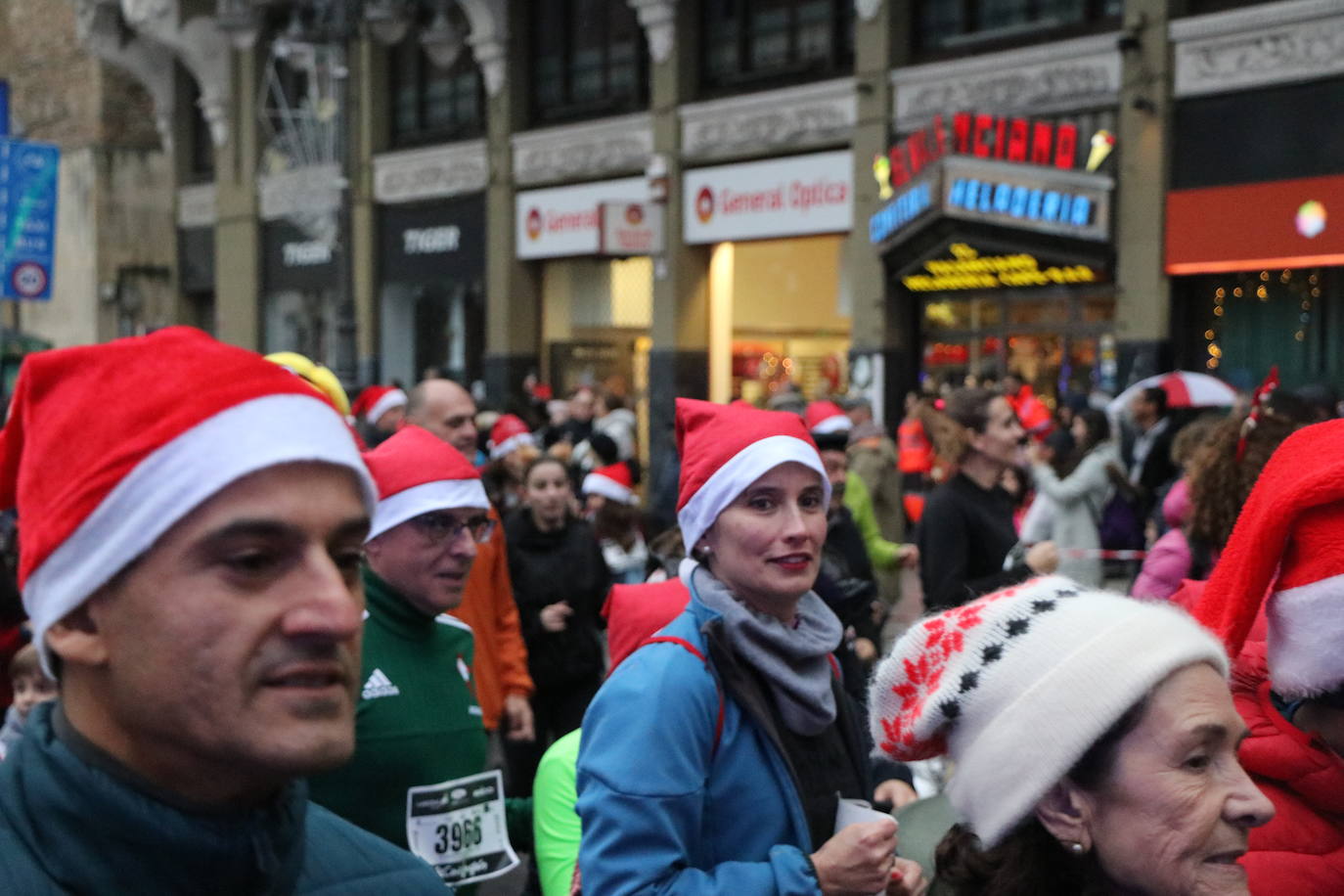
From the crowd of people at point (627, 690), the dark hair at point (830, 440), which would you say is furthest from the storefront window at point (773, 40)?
the crowd of people at point (627, 690)

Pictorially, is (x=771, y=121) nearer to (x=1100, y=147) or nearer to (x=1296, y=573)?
(x=1100, y=147)

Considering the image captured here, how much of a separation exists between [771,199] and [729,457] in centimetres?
1638

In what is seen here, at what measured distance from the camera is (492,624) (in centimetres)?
610

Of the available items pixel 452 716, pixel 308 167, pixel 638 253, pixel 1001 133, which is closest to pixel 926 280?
pixel 1001 133

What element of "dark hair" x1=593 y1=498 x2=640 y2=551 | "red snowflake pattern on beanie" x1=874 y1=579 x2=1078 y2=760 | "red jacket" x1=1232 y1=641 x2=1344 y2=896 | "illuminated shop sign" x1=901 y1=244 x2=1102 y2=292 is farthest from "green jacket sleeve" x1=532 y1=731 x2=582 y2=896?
"illuminated shop sign" x1=901 y1=244 x2=1102 y2=292

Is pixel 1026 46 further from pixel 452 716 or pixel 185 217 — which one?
pixel 185 217

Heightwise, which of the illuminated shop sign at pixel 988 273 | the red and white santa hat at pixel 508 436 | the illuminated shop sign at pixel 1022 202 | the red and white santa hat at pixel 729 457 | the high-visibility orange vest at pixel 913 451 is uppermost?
the illuminated shop sign at pixel 1022 202

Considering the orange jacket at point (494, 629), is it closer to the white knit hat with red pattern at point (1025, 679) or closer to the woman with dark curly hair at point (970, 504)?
the woman with dark curly hair at point (970, 504)

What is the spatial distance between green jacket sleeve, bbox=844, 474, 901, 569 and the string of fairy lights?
25.7ft

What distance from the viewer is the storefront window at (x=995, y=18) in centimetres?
1620

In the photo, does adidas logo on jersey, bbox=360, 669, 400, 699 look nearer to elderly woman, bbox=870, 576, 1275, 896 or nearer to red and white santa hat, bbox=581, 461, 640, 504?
elderly woman, bbox=870, 576, 1275, 896

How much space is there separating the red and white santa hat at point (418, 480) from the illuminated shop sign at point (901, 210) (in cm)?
1199

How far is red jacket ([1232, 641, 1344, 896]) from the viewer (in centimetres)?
237

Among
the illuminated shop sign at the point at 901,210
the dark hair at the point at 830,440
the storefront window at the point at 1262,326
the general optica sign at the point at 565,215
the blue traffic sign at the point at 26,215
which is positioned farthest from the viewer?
the general optica sign at the point at 565,215
